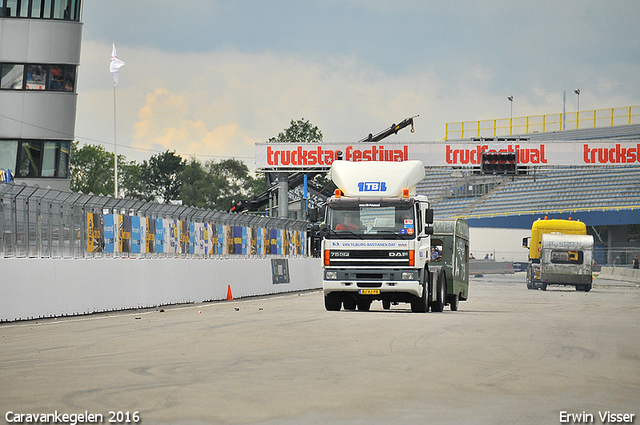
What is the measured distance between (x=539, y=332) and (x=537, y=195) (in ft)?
238

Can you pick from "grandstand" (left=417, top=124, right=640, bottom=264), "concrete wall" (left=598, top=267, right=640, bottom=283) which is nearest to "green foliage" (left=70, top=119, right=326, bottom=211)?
"grandstand" (left=417, top=124, right=640, bottom=264)

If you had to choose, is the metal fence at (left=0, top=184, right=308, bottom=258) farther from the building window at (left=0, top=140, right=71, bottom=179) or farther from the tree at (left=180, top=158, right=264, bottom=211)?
the tree at (left=180, top=158, right=264, bottom=211)

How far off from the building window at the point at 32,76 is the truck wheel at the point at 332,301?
30.5 m

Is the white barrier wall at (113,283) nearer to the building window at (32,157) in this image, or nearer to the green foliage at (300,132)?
the building window at (32,157)

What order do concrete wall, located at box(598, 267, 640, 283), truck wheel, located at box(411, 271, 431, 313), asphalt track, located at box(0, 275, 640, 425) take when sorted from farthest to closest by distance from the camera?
concrete wall, located at box(598, 267, 640, 283)
truck wheel, located at box(411, 271, 431, 313)
asphalt track, located at box(0, 275, 640, 425)

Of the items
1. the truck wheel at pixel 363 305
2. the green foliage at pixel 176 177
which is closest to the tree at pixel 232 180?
the green foliage at pixel 176 177

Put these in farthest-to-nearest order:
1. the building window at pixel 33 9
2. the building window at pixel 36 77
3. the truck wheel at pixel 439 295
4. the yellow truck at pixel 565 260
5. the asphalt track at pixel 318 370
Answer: the building window at pixel 36 77, the building window at pixel 33 9, the yellow truck at pixel 565 260, the truck wheel at pixel 439 295, the asphalt track at pixel 318 370

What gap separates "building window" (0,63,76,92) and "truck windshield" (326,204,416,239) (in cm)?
3115

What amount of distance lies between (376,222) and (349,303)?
9.55ft

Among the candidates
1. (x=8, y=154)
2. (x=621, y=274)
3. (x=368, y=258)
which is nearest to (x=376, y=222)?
(x=368, y=258)

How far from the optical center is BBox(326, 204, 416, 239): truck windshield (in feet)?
70.5

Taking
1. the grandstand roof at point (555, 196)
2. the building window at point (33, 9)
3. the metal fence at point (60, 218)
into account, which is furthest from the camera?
the grandstand roof at point (555, 196)

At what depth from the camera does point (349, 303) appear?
930 inches

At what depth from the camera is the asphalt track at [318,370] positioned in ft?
25.6
